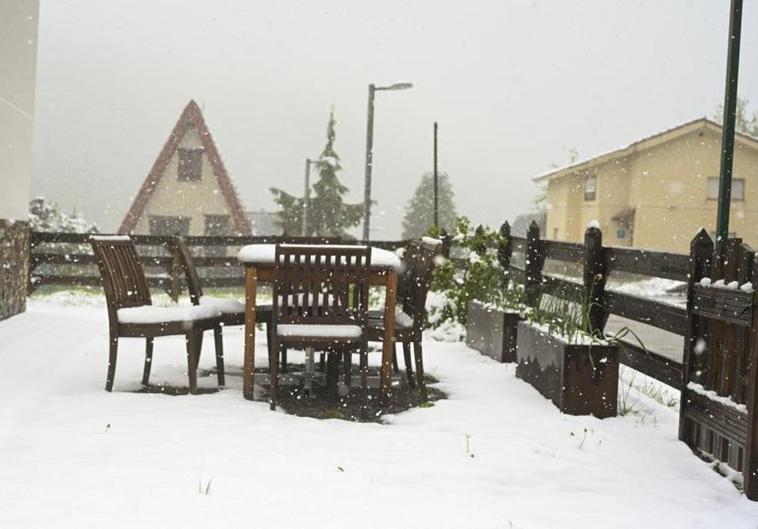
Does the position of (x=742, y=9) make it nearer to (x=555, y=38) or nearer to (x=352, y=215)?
(x=352, y=215)

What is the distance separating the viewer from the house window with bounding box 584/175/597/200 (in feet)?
96.0

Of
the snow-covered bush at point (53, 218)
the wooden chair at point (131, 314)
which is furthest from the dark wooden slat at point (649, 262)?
the snow-covered bush at point (53, 218)

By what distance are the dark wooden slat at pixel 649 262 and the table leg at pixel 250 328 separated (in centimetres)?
258

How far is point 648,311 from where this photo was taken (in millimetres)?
5691

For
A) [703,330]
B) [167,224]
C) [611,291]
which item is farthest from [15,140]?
[167,224]

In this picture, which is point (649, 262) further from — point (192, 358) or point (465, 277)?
point (465, 277)

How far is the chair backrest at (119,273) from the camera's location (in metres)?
5.57

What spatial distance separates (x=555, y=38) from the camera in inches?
2697

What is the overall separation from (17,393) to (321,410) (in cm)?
199

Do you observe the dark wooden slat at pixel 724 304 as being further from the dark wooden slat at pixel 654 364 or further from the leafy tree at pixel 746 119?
the leafy tree at pixel 746 119

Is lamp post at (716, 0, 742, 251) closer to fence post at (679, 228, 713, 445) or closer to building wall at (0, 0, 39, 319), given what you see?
fence post at (679, 228, 713, 445)

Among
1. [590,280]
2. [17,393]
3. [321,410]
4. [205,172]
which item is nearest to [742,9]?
[590,280]

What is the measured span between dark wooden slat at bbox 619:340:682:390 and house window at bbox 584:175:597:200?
23.7 meters

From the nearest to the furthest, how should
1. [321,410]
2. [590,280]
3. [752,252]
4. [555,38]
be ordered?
1. [752,252]
2. [321,410]
3. [590,280]
4. [555,38]
